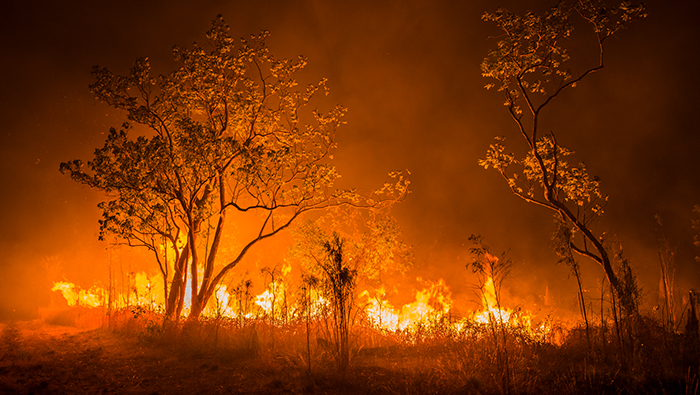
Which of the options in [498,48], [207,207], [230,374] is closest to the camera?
[230,374]

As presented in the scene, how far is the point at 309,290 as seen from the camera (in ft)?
33.3

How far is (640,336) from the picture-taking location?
9.52 metres

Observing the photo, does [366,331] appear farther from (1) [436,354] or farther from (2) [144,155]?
(2) [144,155]

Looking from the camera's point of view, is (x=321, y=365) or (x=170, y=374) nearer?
(x=321, y=365)

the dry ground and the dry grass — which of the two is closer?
the dry grass

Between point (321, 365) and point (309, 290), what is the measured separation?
1.79 metres

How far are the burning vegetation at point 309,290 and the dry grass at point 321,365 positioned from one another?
0.19 feet

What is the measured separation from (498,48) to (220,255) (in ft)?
84.6

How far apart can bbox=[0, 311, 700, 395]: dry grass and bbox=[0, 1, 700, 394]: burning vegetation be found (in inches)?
2.2

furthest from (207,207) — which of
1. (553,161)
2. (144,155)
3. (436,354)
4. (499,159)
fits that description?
(553,161)

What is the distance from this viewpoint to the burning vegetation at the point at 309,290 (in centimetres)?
847

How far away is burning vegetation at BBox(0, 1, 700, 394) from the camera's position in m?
8.47

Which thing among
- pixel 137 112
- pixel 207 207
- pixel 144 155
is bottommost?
pixel 207 207

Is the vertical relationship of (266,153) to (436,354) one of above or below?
above
